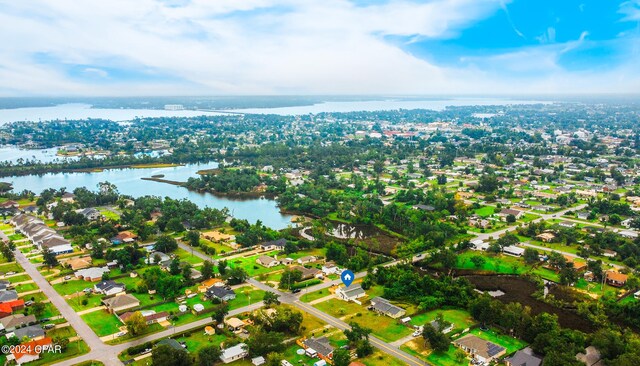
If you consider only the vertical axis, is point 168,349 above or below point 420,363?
above

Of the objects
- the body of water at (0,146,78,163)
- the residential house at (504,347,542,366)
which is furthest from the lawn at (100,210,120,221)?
the body of water at (0,146,78,163)

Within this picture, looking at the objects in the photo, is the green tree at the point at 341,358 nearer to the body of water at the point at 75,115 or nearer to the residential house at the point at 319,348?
the residential house at the point at 319,348

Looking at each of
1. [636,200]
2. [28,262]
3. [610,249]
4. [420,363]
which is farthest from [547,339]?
[636,200]

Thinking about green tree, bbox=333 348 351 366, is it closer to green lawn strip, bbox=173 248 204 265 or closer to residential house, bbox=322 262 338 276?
residential house, bbox=322 262 338 276

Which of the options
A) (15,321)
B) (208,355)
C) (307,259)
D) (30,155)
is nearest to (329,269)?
(307,259)

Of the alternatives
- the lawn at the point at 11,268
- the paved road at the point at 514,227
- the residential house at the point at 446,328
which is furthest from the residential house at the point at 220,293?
the paved road at the point at 514,227

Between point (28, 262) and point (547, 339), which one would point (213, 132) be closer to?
point (28, 262)
